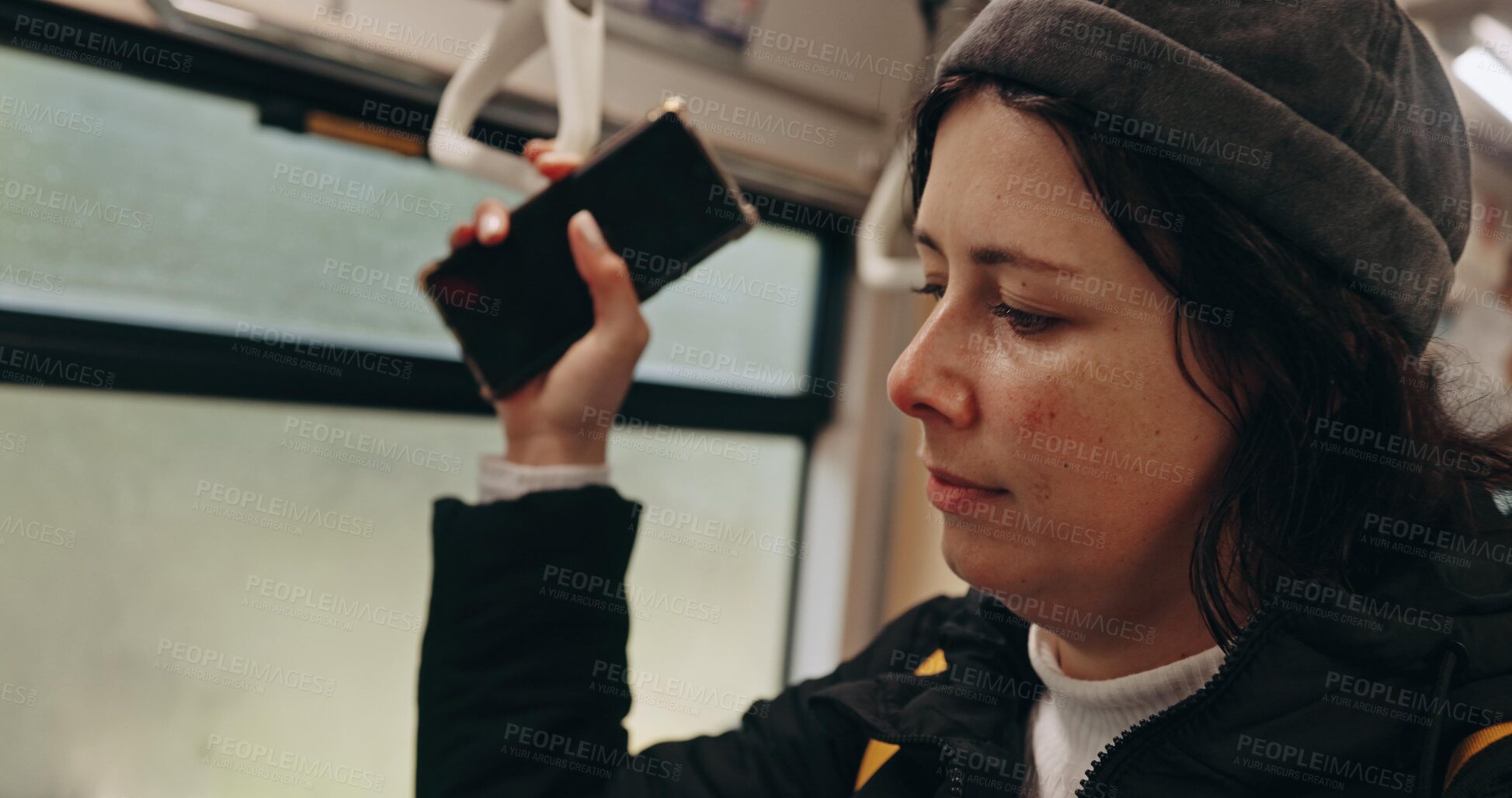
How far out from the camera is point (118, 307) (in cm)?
108

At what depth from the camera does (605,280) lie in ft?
2.77

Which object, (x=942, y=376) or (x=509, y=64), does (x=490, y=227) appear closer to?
(x=509, y=64)

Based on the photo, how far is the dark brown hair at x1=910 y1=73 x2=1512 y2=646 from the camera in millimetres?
560

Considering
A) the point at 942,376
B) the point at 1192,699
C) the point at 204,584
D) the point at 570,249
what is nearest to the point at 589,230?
the point at 570,249

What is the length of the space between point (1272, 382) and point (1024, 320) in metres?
0.15

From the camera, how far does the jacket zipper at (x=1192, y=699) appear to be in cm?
55

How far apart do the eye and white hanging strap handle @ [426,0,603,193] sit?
459 millimetres

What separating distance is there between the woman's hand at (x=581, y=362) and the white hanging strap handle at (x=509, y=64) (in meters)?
0.03

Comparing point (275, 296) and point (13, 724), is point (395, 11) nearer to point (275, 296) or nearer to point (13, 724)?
point (275, 296)

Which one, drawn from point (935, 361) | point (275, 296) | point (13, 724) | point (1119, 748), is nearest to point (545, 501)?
point (935, 361)

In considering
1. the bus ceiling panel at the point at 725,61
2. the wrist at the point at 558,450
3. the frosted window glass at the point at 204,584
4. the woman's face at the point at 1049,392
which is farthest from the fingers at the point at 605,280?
the frosted window glass at the point at 204,584

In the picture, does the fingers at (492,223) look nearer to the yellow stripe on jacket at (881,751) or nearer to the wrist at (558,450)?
the wrist at (558,450)

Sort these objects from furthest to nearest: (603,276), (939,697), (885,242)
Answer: (885,242), (603,276), (939,697)

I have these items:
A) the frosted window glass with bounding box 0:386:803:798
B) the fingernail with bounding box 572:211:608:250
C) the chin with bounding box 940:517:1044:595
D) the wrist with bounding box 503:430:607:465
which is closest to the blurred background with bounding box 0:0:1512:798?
the frosted window glass with bounding box 0:386:803:798
